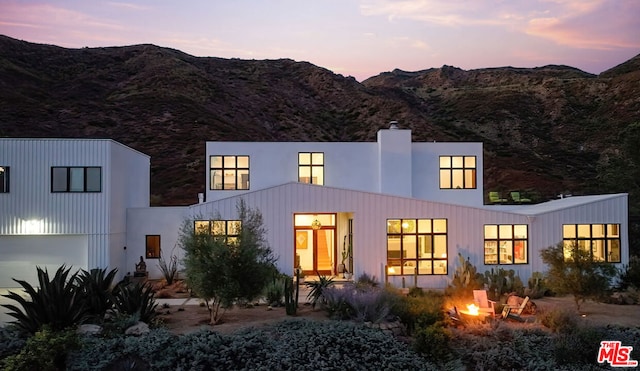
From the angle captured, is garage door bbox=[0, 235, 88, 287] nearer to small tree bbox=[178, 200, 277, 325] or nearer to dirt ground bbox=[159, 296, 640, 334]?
dirt ground bbox=[159, 296, 640, 334]

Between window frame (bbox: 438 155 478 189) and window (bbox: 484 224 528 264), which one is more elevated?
window frame (bbox: 438 155 478 189)

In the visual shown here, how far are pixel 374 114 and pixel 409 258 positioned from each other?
44647mm

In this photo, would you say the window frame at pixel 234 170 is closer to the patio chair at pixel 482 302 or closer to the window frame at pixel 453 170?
the window frame at pixel 453 170

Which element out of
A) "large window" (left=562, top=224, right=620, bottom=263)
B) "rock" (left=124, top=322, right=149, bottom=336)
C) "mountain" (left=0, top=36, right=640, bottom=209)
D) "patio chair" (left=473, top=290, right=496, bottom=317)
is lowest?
"rock" (left=124, top=322, right=149, bottom=336)

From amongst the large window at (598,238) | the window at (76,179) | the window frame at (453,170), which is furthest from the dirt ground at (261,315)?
the window frame at (453,170)

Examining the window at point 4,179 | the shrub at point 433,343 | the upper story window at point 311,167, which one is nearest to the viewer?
the shrub at point 433,343

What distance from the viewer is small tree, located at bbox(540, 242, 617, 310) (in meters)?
12.7

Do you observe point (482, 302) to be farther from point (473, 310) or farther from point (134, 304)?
point (134, 304)

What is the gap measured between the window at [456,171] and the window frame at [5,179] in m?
16.1

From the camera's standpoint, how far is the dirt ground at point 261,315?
1128cm

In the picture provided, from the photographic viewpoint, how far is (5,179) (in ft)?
55.9

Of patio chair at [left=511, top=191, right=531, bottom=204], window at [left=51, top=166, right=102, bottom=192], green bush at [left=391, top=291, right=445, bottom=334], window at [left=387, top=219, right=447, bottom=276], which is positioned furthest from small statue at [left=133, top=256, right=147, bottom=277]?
patio chair at [left=511, top=191, right=531, bottom=204]

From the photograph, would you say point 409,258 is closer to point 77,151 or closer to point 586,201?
point 586,201

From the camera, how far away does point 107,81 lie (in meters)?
59.6
